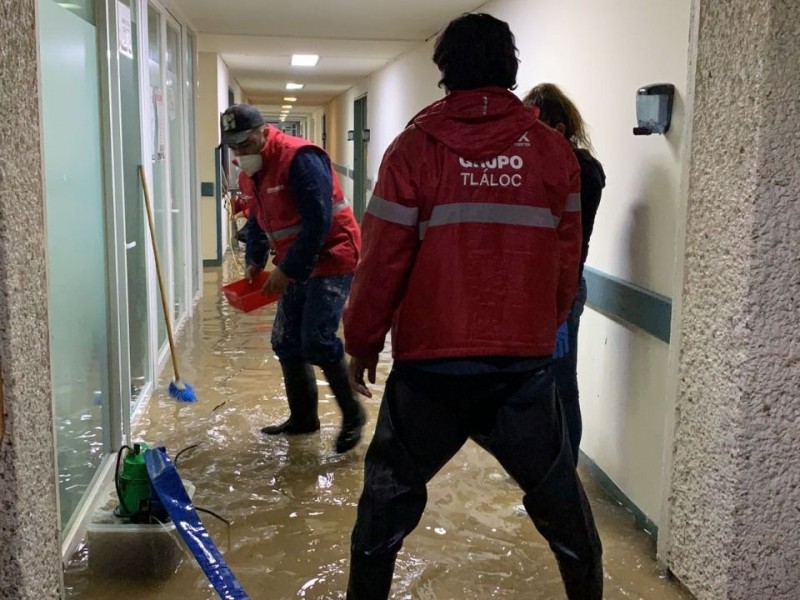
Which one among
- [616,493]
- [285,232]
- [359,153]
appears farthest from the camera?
[359,153]

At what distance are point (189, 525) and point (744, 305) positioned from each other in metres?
1.58

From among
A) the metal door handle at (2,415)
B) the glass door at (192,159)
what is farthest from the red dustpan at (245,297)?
the glass door at (192,159)

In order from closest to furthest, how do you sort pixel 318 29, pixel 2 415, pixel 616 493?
pixel 2 415 → pixel 616 493 → pixel 318 29

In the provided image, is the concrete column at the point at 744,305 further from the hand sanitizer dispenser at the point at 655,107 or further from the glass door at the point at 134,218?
the glass door at the point at 134,218

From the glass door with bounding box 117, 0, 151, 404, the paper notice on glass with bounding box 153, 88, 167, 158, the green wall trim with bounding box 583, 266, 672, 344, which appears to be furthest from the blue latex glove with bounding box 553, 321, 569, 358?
the paper notice on glass with bounding box 153, 88, 167, 158

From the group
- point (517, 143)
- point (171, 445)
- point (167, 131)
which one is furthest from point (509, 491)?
point (167, 131)

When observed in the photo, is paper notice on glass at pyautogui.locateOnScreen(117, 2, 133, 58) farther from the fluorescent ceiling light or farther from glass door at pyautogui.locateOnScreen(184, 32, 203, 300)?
the fluorescent ceiling light

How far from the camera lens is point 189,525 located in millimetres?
2320

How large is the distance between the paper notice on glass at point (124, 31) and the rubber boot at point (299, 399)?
1.53 m

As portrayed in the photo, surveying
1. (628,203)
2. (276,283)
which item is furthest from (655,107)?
(276,283)

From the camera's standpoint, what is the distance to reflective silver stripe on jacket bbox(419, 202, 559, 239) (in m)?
1.91

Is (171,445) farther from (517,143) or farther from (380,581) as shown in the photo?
(517,143)

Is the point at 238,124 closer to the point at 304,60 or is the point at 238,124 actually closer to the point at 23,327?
the point at 23,327

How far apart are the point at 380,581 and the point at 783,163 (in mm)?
1407
